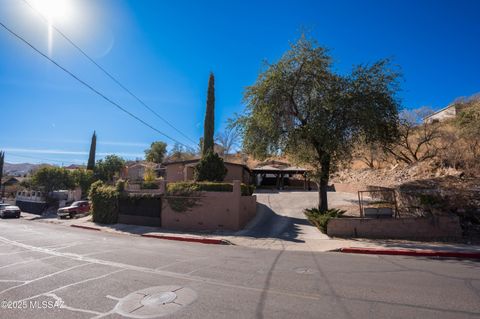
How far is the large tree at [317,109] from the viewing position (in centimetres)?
1741

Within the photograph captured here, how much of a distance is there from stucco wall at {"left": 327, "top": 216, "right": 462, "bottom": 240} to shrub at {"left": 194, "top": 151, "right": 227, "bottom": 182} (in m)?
10.8

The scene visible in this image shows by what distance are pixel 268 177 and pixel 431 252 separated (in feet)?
115

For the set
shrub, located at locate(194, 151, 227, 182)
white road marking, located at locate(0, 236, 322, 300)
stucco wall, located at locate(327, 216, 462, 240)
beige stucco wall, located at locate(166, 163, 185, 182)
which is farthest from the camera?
beige stucco wall, located at locate(166, 163, 185, 182)

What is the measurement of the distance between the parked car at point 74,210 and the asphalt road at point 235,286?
72.7 ft

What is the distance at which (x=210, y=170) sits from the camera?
77.6 feet

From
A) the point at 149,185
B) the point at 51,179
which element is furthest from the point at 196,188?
the point at 51,179

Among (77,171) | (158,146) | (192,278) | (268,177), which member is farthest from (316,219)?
(158,146)

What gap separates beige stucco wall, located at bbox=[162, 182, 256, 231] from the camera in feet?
58.0

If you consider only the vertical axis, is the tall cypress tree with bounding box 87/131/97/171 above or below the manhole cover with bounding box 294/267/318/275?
above

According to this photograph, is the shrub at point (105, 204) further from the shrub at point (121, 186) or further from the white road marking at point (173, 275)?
the white road marking at point (173, 275)

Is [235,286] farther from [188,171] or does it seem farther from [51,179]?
[51,179]

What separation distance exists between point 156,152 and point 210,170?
51382 mm

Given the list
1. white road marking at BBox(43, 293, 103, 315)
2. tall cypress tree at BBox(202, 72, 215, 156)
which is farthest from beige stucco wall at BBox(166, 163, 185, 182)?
white road marking at BBox(43, 293, 103, 315)

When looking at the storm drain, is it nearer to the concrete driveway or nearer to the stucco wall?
the concrete driveway
